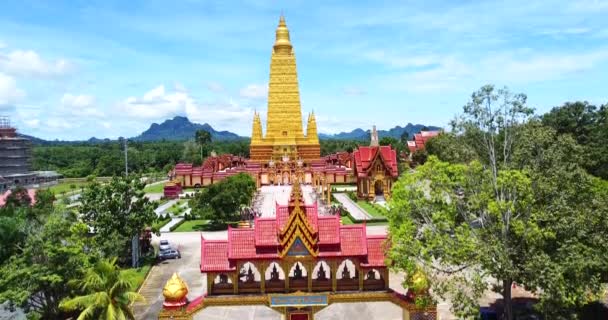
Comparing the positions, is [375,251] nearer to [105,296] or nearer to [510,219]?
[510,219]

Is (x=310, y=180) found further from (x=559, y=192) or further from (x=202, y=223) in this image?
(x=559, y=192)

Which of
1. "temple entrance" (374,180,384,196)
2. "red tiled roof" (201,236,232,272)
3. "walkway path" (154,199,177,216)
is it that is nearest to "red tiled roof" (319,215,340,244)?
"red tiled roof" (201,236,232,272)

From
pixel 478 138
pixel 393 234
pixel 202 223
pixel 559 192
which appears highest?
pixel 478 138

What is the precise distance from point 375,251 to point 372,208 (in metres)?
40.1

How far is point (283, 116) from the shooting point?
9431 centimetres

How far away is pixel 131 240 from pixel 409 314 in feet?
72.7

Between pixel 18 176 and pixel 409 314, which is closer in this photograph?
pixel 409 314

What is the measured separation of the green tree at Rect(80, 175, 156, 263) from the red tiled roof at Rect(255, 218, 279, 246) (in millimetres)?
15383

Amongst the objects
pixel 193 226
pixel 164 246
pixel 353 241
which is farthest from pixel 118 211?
pixel 353 241

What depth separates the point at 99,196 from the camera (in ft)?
114

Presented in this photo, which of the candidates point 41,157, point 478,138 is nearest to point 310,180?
point 478,138

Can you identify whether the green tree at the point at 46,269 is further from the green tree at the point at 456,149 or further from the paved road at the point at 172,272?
the green tree at the point at 456,149

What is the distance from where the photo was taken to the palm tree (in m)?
19.5

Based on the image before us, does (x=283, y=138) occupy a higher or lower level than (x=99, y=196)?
higher
